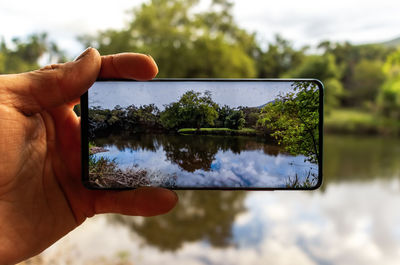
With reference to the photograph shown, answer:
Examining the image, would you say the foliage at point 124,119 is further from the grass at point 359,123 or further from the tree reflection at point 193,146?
the grass at point 359,123

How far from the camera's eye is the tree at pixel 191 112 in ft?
1.71

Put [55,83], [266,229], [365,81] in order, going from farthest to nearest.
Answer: [365,81]
[266,229]
[55,83]

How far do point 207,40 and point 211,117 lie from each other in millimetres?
4399

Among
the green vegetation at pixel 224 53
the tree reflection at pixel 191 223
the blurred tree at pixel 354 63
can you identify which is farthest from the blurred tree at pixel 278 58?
the tree reflection at pixel 191 223

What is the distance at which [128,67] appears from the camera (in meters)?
0.53

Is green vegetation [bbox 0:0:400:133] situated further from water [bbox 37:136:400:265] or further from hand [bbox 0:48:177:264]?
hand [bbox 0:48:177:264]

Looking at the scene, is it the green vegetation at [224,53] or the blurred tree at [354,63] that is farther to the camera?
the blurred tree at [354,63]

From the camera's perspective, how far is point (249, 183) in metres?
0.53

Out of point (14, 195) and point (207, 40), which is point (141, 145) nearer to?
point (14, 195)

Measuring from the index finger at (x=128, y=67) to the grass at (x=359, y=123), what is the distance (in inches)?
212

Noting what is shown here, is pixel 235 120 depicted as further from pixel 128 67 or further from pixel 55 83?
pixel 55 83

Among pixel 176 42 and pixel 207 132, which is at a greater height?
pixel 176 42

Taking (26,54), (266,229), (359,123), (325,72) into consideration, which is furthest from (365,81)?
(26,54)

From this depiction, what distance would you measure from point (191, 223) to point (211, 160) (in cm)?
359
